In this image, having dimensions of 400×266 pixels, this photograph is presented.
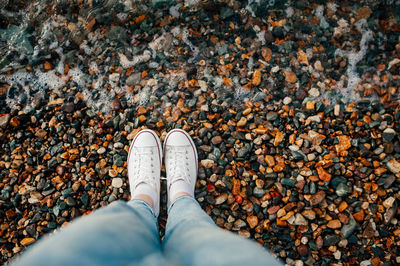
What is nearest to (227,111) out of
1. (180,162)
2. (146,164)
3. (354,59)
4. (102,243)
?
(180,162)

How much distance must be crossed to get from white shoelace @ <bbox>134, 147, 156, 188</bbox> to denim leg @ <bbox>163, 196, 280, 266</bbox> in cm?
60

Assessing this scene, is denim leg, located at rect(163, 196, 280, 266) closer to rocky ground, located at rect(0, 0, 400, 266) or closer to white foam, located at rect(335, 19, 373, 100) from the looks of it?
rocky ground, located at rect(0, 0, 400, 266)

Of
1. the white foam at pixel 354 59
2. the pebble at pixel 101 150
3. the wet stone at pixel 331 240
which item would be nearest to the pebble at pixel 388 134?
the white foam at pixel 354 59

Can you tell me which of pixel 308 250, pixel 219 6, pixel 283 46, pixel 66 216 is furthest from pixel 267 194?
pixel 219 6

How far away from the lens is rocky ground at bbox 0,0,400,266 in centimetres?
166

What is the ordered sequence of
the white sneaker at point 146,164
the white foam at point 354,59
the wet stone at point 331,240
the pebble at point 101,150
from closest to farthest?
the wet stone at point 331,240, the white sneaker at point 146,164, the pebble at point 101,150, the white foam at point 354,59

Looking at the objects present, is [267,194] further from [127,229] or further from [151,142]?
[127,229]

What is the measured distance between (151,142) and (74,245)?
3.76ft

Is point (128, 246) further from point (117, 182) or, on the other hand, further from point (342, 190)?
point (342, 190)

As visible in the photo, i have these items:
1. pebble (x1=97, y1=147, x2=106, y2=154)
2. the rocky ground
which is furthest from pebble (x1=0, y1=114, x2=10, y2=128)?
pebble (x1=97, y1=147, x2=106, y2=154)

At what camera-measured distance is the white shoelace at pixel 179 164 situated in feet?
5.77

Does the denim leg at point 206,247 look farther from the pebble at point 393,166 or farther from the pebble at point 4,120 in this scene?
the pebble at point 4,120

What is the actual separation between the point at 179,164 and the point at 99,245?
1.08 meters

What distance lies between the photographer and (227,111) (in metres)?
1.89
